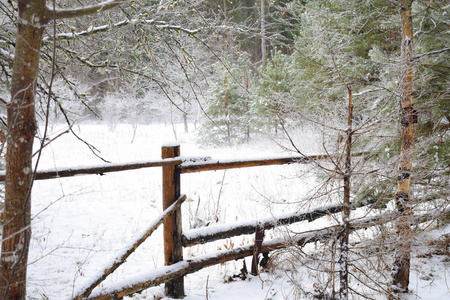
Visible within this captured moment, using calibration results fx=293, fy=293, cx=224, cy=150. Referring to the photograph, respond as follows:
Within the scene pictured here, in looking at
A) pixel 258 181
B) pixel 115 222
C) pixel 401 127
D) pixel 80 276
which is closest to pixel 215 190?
pixel 258 181

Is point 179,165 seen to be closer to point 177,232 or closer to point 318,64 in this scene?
point 177,232

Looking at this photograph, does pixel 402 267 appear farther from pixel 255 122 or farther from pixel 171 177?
pixel 255 122

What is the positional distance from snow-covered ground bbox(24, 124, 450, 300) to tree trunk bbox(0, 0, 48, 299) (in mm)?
127

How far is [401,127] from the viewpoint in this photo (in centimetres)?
263

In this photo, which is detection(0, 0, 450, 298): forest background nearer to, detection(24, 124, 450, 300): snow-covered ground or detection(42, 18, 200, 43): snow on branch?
detection(42, 18, 200, 43): snow on branch

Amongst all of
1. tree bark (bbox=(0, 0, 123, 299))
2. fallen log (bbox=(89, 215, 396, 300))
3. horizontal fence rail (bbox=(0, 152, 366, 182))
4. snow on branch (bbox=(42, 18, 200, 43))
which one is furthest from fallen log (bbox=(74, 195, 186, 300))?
snow on branch (bbox=(42, 18, 200, 43))

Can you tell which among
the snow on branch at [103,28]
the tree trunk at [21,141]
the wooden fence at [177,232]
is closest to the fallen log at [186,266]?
the wooden fence at [177,232]

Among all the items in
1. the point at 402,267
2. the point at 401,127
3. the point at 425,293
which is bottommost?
the point at 425,293

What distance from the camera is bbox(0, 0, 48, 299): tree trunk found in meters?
1.22

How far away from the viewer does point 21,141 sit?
126 cm

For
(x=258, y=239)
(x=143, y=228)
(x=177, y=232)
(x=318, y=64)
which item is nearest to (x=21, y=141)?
(x=177, y=232)

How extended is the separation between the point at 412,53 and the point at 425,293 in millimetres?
2336

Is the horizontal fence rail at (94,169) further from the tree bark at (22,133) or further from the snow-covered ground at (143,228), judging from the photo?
the tree bark at (22,133)

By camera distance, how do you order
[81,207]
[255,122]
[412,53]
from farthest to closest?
[255,122] → [81,207] → [412,53]
